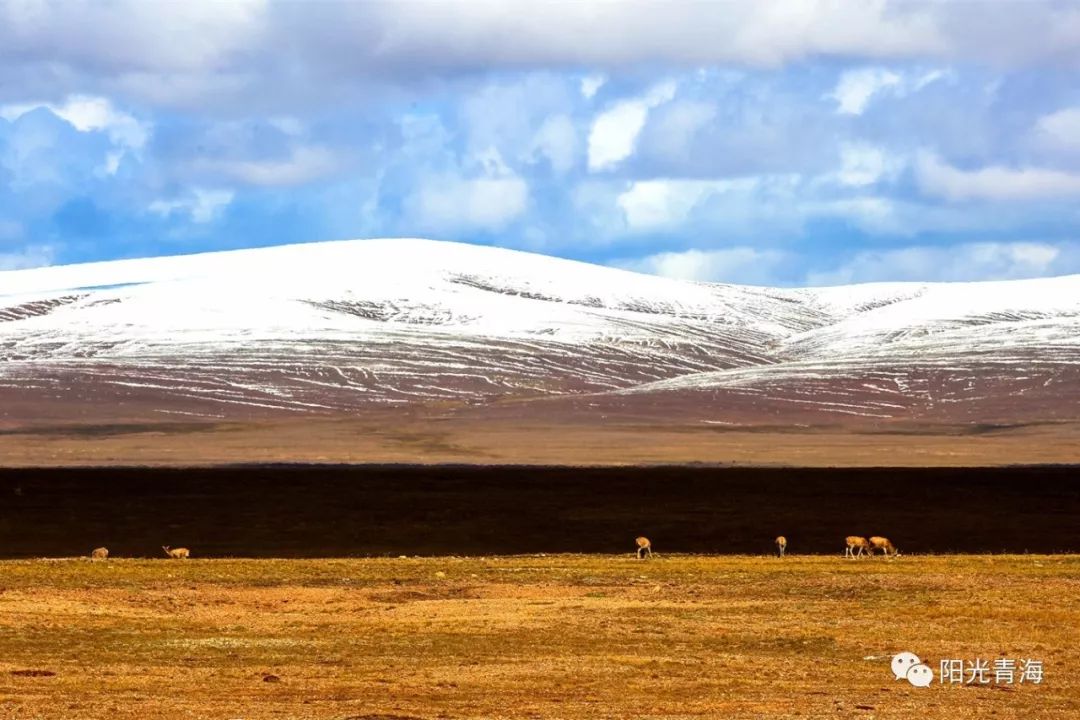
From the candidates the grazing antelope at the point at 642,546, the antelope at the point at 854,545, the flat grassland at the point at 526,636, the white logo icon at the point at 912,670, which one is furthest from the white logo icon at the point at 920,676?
the antelope at the point at 854,545

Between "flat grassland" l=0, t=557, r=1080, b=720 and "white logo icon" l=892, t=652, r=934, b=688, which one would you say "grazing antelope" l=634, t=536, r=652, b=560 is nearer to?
"flat grassland" l=0, t=557, r=1080, b=720

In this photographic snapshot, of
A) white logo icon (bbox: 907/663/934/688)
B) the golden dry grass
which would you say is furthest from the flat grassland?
the golden dry grass

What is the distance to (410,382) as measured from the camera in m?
183

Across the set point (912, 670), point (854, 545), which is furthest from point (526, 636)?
point (854, 545)

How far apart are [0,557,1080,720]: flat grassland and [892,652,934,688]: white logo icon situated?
0.92 feet

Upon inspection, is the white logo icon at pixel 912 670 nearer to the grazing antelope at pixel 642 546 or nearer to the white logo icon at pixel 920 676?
the white logo icon at pixel 920 676

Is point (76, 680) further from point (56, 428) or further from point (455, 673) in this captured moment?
point (56, 428)

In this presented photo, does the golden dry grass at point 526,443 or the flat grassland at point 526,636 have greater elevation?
the golden dry grass at point 526,443

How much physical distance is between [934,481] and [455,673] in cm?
7844

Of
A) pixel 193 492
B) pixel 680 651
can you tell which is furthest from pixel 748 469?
pixel 680 651

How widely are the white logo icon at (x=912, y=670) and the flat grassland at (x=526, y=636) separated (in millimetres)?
281

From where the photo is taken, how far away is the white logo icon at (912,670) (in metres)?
22.8

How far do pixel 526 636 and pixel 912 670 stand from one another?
657cm

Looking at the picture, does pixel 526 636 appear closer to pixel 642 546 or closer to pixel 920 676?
pixel 920 676
